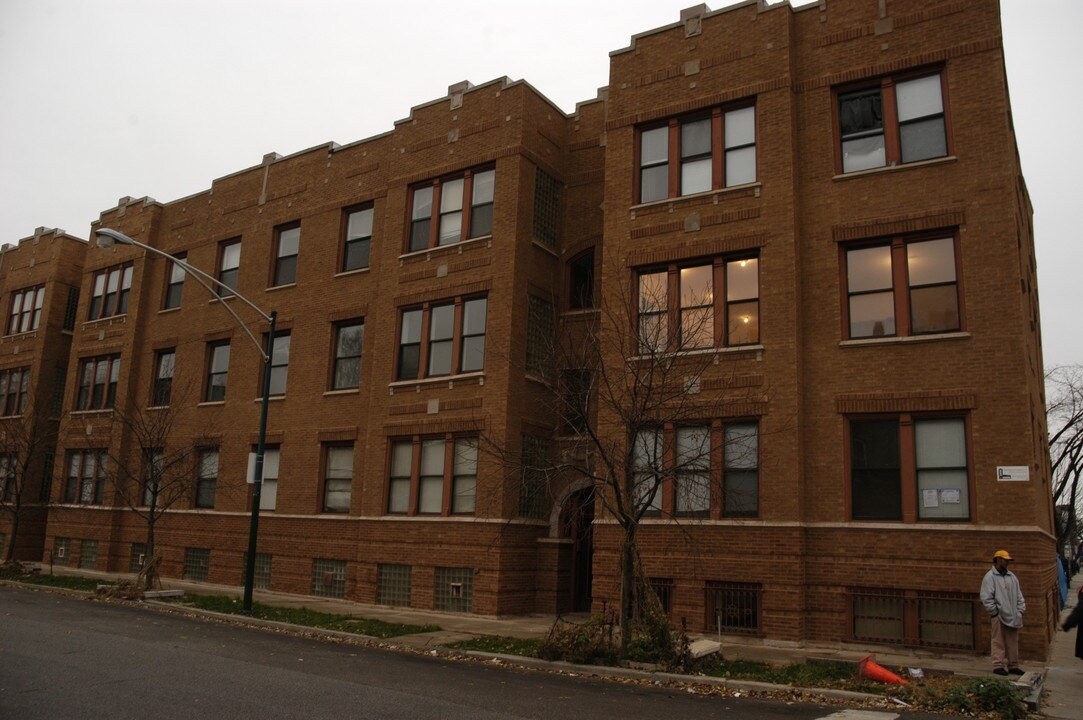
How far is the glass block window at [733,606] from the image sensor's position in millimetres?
16859

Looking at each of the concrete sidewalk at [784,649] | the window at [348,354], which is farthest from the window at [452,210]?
the concrete sidewalk at [784,649]

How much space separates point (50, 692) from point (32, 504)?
29.2 meters

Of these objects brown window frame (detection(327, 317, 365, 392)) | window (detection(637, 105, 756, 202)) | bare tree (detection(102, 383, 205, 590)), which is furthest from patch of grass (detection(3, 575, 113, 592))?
window (detection(637, 105, 756, 202))


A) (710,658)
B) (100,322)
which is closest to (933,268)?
(710,658)

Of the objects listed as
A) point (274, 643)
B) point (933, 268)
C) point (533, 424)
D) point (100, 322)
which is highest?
point (100, 322)

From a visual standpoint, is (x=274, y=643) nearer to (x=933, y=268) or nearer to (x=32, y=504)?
(x=933, y=268)

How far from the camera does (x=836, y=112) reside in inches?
713

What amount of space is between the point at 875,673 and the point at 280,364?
19.9 m

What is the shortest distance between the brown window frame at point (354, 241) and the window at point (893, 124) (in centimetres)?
1352

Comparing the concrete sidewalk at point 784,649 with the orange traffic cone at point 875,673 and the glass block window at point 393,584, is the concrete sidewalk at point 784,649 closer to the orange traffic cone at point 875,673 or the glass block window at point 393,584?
the glass block window at point 393,584

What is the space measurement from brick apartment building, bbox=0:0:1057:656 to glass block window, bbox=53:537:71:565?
5865mm

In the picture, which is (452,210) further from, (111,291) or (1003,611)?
(111,291)

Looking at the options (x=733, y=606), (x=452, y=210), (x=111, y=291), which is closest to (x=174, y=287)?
(x=111, y=291)

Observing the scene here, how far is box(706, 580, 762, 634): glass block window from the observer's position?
16859 millimetres
